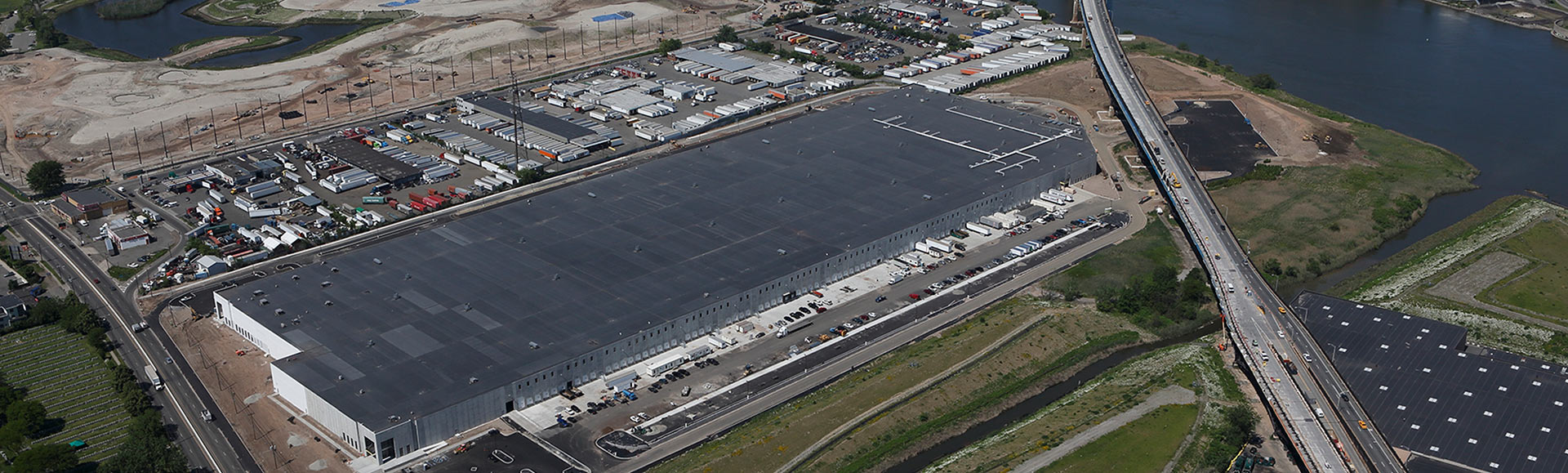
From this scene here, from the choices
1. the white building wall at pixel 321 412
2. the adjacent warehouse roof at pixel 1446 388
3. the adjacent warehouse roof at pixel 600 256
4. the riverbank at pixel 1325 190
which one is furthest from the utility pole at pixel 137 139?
the adjacent warehouse roof at pixel 1446 388

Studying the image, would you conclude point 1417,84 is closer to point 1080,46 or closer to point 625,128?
point 1080,46

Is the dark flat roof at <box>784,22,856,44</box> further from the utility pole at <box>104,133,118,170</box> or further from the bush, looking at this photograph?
the utility pole at <box>104,133,118,170</box>

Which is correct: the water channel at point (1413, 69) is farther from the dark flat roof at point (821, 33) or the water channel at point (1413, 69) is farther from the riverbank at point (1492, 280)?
the dark flat roof at point (821, 33)

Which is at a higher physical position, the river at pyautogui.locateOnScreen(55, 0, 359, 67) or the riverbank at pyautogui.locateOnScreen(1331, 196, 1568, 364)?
the riverbank at pyautogui.locateOnScreen(1331, 196, 1568, 364)

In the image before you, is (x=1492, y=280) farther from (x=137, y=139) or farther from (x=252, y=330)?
(x=137, y=139)

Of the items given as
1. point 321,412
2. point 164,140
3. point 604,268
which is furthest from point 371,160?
point 321,412

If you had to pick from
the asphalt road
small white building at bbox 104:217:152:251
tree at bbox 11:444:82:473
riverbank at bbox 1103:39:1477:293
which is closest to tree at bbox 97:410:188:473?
tree at bbox 11:444:82:473
